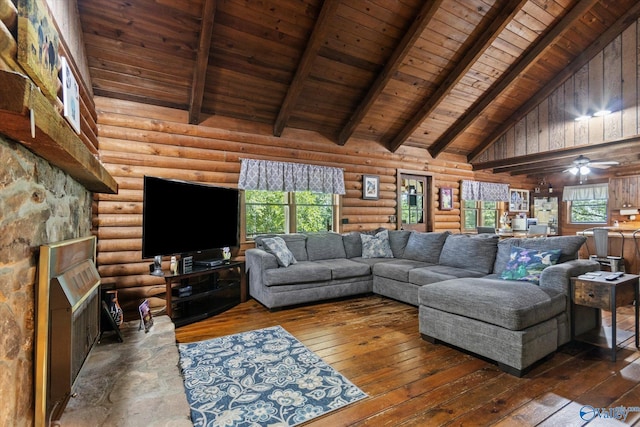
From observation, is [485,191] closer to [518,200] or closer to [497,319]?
[518,200]

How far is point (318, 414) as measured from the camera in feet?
5.83

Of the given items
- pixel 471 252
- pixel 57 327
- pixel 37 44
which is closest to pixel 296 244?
pixel 471 252

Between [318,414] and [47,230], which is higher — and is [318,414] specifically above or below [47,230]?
below

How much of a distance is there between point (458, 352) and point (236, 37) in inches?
164

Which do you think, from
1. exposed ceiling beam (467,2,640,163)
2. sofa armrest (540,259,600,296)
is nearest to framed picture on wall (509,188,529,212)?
exposed ceiling beam (467,2,640,163)

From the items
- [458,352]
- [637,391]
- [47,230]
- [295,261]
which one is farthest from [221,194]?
[637,391]

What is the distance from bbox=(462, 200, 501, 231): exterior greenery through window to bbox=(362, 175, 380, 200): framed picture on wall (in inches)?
110

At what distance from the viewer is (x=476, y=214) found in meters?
7.95

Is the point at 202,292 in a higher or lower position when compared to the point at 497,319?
lower

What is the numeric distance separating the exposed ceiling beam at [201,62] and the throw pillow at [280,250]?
203cm

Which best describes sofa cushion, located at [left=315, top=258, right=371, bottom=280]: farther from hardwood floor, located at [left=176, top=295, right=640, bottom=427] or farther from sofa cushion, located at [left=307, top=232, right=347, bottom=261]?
hardwood floor, located at [left=176, top=295, right=640, bottom=427]

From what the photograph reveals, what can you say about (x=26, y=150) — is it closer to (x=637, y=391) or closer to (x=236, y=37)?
(x=236, y=37)

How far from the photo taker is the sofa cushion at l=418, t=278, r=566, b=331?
2.23 metres

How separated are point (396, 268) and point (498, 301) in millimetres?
1804
